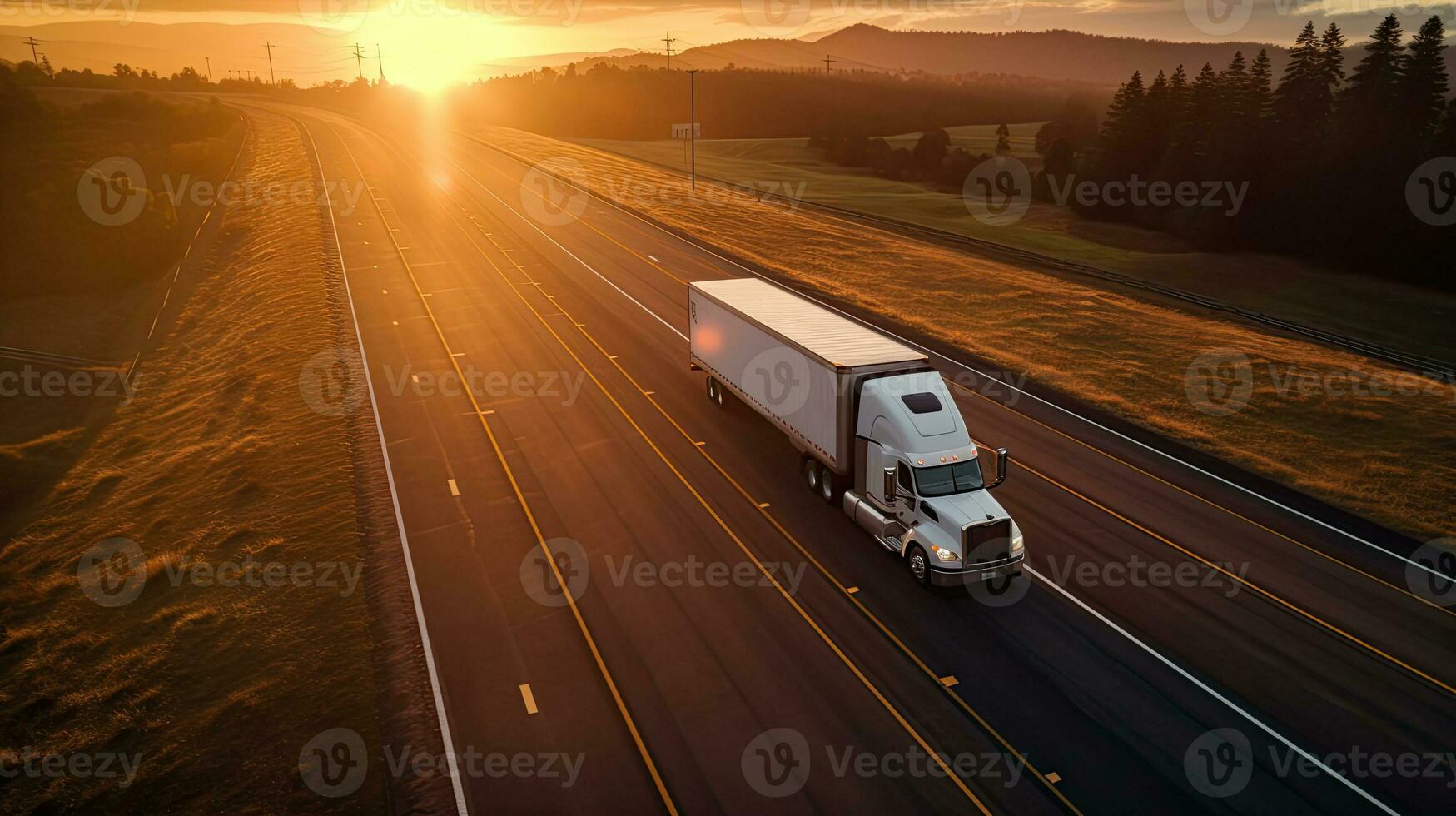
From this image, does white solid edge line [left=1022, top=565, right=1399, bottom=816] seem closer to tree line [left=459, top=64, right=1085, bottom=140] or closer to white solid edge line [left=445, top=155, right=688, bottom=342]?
white solid edge line [left=445, top=155, right=688, bottom=342]

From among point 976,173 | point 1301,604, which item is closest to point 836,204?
point 976,173

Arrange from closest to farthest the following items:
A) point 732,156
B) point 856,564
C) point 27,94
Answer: point 856,564 → point 27,94 → point 732,156

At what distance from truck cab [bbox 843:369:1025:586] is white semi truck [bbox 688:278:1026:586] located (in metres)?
0.03

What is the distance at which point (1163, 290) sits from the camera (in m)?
49.2

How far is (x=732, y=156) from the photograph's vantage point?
5000 inches

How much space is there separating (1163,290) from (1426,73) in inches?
1519

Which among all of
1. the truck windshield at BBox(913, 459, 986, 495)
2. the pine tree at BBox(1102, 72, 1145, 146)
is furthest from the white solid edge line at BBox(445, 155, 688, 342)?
the pine tree at BBox(1102, 72, 1145, 146)

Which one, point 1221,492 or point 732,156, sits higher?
point 732,156

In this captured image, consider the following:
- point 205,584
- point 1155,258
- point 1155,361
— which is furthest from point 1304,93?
point 205,584

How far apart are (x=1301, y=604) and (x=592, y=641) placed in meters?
16.5

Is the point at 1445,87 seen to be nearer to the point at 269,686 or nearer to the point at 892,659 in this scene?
the point at 892,659

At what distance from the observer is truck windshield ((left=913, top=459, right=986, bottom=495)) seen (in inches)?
720

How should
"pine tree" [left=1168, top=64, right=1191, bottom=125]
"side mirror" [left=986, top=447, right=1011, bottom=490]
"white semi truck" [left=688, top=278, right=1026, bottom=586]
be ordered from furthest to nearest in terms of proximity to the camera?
"pine tree" [left=1168, top=64, right=1191, bottom=125], "side mirror" [left=986, top=447, right=1011, bottom=490], "white semi truck" [left=688, top=278, right=1026, bottom=586]

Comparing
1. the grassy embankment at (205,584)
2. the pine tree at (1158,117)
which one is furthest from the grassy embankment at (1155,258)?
the grassy embankment at (205,584)
